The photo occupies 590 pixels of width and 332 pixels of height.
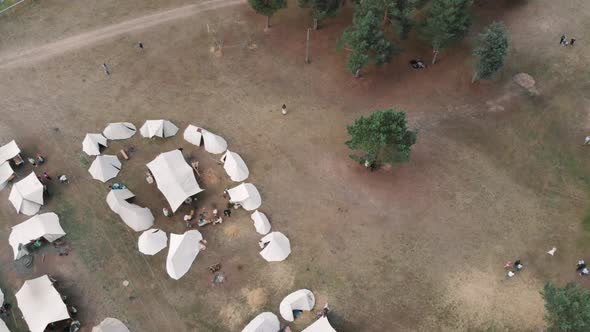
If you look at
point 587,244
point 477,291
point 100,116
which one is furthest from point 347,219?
point 100,116

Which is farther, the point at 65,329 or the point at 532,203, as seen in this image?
the point at 532,203

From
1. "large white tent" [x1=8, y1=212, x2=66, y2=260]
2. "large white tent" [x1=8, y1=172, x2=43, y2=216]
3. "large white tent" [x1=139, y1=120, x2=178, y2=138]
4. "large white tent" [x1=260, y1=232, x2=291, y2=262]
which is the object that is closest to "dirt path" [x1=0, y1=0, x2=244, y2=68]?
"large white tent" [x1=139, y1=120, x2=178, y2=138]

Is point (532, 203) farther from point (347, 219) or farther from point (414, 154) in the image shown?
point (347, 219)

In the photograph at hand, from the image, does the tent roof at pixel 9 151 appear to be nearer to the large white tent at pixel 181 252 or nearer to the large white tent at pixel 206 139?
the large white tent at pixel 206 139

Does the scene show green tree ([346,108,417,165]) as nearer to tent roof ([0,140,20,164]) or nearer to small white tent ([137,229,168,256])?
small white tent ([137,229,168,256])

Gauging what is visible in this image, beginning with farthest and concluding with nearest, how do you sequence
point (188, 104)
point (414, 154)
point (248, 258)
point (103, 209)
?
1. point (188, 104)
2. point (414, 154)
3. point (103, 209)
4. point (248, 258)
